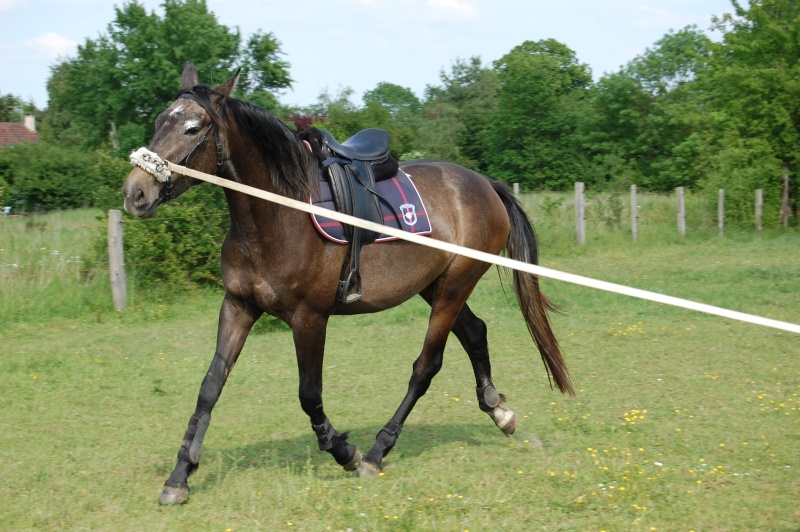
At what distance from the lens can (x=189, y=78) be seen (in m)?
4.58

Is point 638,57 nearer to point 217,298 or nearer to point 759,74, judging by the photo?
point 759,74

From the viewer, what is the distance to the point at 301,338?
15.9 feet

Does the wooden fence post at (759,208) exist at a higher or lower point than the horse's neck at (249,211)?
lower

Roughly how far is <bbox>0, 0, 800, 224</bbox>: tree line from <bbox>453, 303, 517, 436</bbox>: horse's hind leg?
837 cm

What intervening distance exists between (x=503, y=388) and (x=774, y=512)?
10.8ft

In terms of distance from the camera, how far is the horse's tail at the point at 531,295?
20.4 ft

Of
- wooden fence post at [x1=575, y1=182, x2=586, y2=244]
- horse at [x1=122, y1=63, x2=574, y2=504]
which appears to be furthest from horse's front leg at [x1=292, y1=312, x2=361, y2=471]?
wooden fence post at [x1=575, y1=182, x2=586, y2=244]

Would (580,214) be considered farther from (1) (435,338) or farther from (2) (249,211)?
(2) (249,211)

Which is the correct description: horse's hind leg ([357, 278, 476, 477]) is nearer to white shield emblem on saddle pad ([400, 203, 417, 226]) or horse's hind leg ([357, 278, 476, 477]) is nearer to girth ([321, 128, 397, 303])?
white shield emblem on saddle pad ([400, 203, 417, 226])

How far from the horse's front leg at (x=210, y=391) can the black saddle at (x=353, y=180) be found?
0.64m

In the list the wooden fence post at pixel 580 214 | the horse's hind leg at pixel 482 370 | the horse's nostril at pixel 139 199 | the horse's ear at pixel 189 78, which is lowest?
the horse's hind leg at pixel 482 370

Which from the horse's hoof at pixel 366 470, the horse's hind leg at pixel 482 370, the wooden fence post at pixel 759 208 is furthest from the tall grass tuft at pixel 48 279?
the wooden fence post at pixel 759 208

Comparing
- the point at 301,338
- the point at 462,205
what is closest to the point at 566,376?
the point at 462,205

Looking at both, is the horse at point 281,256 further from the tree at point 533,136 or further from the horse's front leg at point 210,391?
the tree at point 533,136
